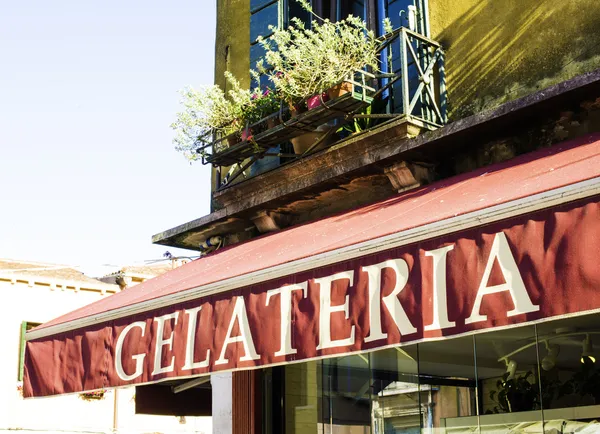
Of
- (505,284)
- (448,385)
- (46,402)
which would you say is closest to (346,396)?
(448,385)

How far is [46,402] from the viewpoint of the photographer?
20.9 m

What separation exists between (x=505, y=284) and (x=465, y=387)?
255cm

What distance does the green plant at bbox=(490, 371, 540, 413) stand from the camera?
6.36 metres

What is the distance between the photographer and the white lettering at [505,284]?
14.3ft

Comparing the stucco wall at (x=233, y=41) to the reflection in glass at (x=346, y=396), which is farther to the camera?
the stucco wall at (x=233, y=41)

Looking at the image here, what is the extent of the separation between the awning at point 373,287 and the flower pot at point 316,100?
105 cm

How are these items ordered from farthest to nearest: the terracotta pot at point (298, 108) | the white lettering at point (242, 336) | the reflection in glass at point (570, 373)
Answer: the terracotta pot at point (298, 108), the reflection in glass at point (570, 373), the white lettering at point (242, 336)

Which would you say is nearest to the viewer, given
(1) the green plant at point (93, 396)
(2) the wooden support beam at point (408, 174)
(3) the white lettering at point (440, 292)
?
(3) the white lettering at point (440, 292)

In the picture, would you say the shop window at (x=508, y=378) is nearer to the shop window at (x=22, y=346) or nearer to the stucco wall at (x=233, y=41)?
the stucco wall at (x=233, y=41)

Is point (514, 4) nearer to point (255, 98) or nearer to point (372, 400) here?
point (255, 98)

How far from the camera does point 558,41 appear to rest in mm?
6750

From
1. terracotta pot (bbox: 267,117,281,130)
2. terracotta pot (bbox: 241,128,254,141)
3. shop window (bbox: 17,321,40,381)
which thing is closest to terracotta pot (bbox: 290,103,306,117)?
terracotta pot (bbox: 267,117,281,130)

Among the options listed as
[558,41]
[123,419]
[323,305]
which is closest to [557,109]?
[558,41]

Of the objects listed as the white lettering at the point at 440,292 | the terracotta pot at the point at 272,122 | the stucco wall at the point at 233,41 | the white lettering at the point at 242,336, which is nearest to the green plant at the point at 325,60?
the terracotta pot at the point at 272,122
